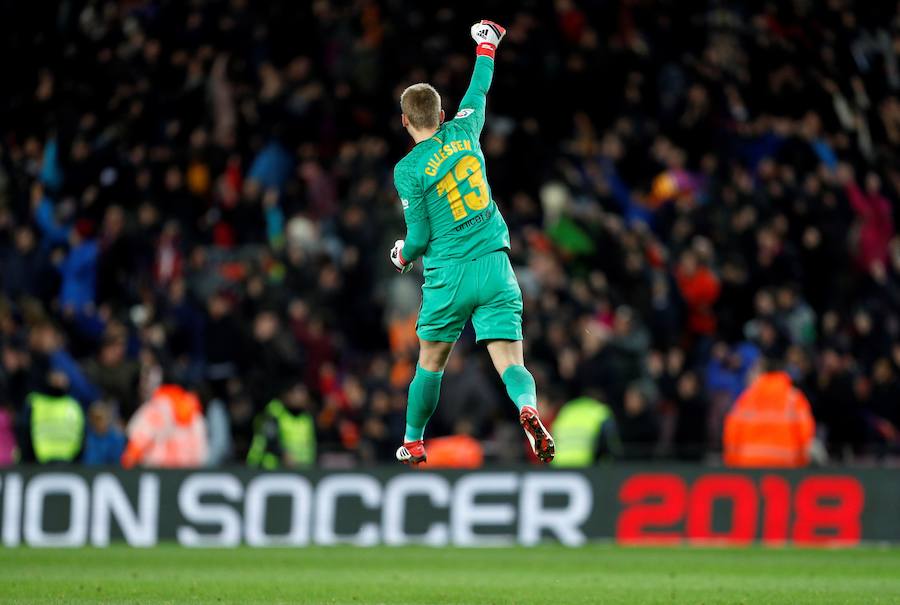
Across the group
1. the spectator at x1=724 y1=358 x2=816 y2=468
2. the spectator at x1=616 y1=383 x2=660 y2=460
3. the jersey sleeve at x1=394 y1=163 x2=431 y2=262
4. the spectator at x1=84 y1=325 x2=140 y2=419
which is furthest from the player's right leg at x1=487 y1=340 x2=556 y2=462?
the spectator at x1=84 y1=325 x2=140 y2=419

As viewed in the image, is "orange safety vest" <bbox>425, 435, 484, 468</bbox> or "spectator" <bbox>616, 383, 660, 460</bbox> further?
"spectator" <bbox>616, 383, 660, 460</bbox>

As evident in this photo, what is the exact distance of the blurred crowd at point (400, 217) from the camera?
57.0 feet

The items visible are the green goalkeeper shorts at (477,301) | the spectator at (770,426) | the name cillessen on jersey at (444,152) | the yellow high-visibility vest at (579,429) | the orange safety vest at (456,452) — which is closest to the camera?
the name cillessen on jersey at (444,152)

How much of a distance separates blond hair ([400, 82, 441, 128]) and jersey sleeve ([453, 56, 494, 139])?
197 mm

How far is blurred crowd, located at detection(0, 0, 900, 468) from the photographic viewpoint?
1738 centimetres

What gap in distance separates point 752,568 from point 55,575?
5.30m

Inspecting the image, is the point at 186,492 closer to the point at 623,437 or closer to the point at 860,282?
the point at 623,437

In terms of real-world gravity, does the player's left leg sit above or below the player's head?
below

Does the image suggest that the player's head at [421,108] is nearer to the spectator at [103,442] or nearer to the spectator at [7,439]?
the spectator at [103,442]

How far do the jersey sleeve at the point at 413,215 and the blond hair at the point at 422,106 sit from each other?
265 mm

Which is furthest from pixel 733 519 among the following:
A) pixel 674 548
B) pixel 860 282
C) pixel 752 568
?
pixel 860 282

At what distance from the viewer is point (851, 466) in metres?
16.0

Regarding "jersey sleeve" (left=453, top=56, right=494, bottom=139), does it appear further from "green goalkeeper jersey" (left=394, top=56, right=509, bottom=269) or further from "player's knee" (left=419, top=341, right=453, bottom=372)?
"player's knee" (left=419, top=341, right=453, bottom=372)

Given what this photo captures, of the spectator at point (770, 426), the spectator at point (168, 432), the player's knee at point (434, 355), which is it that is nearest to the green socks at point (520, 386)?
the player's knee at point (434, 355)
